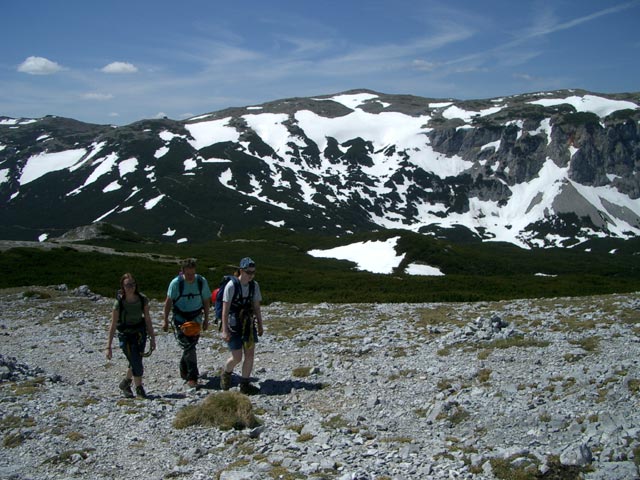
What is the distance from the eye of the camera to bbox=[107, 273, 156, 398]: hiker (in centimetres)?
1295

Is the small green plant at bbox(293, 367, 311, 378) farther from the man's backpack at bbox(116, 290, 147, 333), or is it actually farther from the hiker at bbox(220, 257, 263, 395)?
the man's backpack at bbox(116, 290, 147, 333)

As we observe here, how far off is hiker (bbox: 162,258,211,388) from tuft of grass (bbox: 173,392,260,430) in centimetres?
270

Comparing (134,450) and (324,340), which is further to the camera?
(324,340)

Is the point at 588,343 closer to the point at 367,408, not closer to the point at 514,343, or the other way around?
the point at 514,343

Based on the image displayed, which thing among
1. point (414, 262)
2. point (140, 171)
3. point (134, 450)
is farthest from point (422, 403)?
point (140, 171)

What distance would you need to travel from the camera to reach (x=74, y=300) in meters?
30.3

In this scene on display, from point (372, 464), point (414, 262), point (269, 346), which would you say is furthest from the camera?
point (414, 262)

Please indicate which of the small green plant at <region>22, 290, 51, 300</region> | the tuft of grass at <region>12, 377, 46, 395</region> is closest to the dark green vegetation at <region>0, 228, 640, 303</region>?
the small green plant at <region>22, 290, 51, 300</region>

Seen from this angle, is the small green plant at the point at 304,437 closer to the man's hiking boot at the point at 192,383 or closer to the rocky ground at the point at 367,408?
the rocky ground at the point at 367,408

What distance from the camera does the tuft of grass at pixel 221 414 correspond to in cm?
1076

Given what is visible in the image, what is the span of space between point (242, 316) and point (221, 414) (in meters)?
2.64

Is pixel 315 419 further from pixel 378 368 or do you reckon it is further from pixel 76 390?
pixel 76 390

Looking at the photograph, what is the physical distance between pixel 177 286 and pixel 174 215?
145m

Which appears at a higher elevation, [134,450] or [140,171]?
[140,171]
